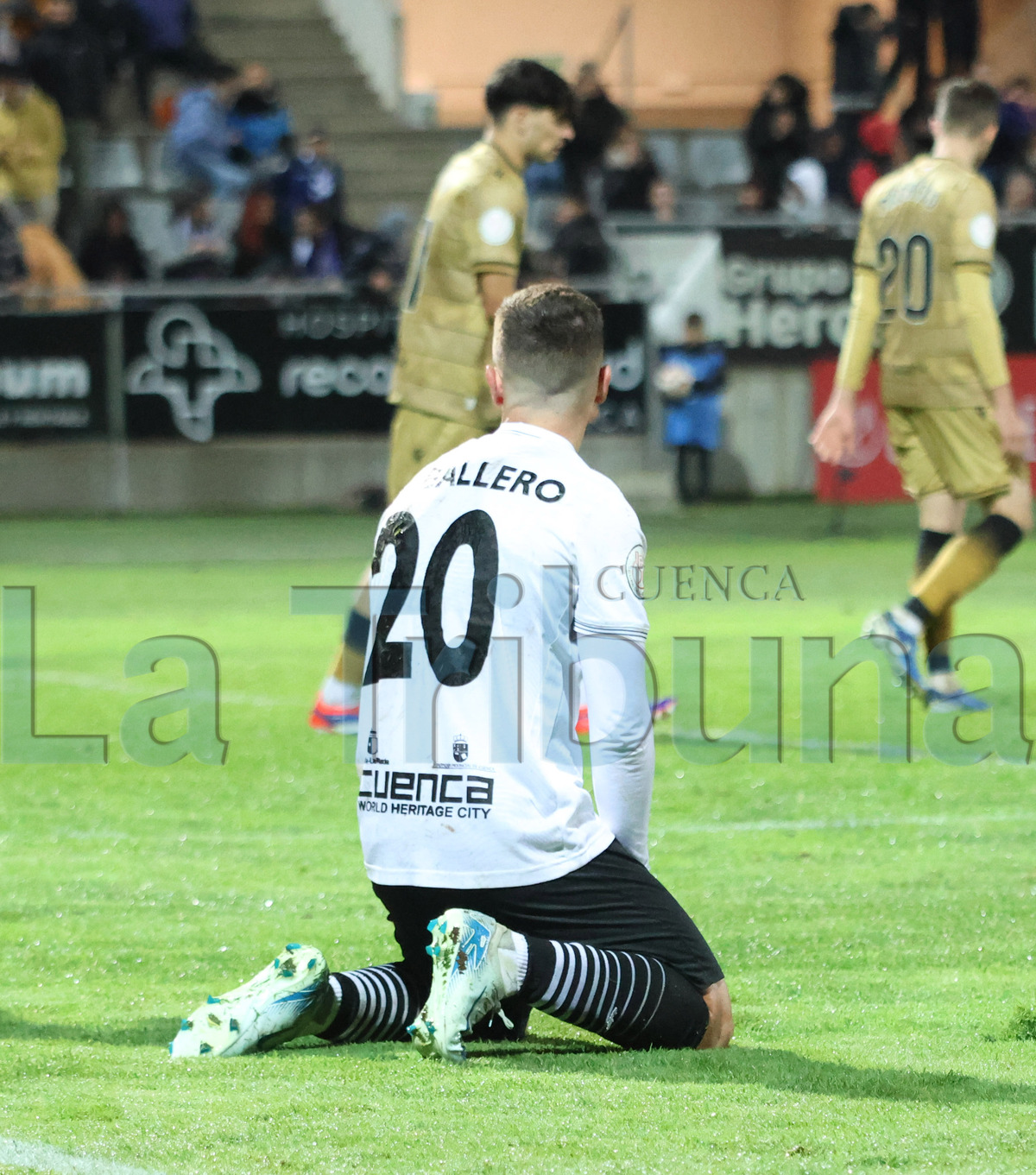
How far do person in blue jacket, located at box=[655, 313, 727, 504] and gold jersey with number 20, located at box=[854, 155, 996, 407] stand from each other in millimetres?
9434

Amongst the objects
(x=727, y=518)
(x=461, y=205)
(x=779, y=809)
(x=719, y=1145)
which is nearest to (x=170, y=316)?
(x=727, y=518)

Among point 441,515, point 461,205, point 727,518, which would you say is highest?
point 461,205

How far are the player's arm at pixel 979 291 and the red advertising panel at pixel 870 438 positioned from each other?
10025mm

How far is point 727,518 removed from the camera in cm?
1702

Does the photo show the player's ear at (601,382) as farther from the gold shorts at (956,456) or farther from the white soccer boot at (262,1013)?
the gold shorts at (956,456)

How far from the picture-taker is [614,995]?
3879 millimetres

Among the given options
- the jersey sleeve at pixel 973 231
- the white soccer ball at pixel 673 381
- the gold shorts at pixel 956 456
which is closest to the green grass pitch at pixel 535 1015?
the gold shorts at pixel 956 456

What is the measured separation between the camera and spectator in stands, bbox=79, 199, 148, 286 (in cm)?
1928

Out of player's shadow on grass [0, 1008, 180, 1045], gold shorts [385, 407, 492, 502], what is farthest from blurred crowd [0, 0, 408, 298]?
player's shadow on grass [0, 1008, 180, 1045]

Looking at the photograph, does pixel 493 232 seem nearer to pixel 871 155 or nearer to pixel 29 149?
pixel 29 149

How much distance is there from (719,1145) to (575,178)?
62.8 feet

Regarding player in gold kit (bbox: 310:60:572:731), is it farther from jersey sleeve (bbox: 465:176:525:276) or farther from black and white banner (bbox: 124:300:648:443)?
black and white banner (bbox: 124:300:648:443)

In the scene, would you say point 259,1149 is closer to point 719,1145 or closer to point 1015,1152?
point 719,1145

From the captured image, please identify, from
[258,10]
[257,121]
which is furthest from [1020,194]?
[258,10]
